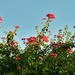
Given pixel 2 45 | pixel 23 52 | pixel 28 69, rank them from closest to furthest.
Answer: pixel 28 69, pixel 23 52, pixel 2 45

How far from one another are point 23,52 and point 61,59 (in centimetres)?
155

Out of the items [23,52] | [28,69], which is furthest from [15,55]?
[28,69]

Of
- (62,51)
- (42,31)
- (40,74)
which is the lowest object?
(40,74)

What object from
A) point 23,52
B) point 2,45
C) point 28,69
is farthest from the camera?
point 2,45

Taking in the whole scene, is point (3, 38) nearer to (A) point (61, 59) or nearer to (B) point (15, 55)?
(B) point (15, 55)

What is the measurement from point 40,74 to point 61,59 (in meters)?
1.02

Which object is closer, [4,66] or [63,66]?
[63,66]

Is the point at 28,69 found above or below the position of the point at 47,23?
below

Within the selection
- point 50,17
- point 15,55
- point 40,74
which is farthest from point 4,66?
point 50,17

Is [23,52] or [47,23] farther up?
[47,23]

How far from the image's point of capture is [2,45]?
14375 millimetres

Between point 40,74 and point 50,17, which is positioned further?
point 50,17

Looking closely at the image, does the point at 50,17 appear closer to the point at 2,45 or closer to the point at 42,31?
the point at 42,31

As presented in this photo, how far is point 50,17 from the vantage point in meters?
13.8
